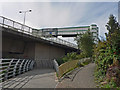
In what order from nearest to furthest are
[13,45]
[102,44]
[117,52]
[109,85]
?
[109,85], [117,52], [102,44], [13,45]

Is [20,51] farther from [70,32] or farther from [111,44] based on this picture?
[70,32]

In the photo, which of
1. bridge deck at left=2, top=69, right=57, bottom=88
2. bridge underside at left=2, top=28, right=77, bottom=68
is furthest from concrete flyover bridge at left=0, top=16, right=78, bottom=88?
bridge deck at left=2, top=69, right=57, bottom=88

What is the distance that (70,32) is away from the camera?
153ft

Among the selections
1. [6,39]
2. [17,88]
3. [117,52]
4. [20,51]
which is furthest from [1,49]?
[117,52]

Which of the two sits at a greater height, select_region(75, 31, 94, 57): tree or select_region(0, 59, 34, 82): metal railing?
select_region(75, 31, 94, 57): tree

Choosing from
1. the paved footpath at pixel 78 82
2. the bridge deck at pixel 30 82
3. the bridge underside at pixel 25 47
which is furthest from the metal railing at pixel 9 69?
the bridge underside at pixel 25 47

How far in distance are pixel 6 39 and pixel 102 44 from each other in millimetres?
12558

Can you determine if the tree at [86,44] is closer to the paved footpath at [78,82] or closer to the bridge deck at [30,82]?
the paved footpath at [78,82]

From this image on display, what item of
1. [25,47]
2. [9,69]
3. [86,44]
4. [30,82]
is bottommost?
[30,82]

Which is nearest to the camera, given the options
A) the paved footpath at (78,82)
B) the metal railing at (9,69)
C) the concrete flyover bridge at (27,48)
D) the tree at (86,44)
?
the paved footpath at (78,82)

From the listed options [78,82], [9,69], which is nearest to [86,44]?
[78,82]

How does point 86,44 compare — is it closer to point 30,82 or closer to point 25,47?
point 25,47

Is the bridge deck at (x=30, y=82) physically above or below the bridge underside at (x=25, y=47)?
below

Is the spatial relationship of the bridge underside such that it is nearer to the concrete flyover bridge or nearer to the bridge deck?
the concrete flyover bridge
